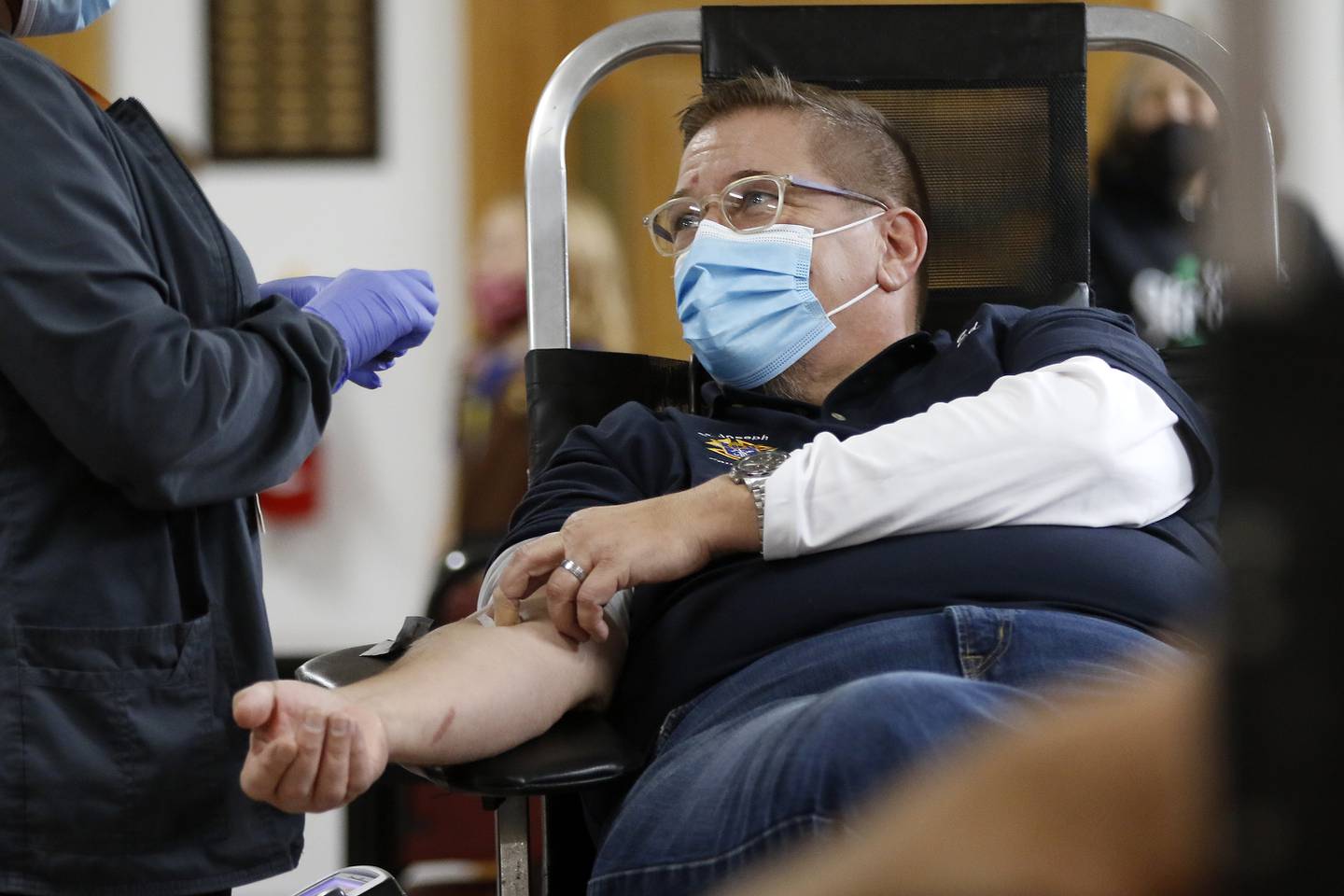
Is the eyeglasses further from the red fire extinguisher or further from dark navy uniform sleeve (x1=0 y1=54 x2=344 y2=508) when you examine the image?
the red fire extinguisher

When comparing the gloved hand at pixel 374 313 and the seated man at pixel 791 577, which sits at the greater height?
the gloved hand at pixel 374 313

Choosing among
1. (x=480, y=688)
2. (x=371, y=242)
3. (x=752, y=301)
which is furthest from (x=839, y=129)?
(x=371, y=242)

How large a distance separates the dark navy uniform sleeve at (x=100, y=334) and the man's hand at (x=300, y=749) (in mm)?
233

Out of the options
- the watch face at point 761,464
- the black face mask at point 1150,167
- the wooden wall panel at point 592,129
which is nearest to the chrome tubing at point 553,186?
the watch face at point 761,464

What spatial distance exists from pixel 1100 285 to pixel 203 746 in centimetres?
199

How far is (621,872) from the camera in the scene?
3.43ft

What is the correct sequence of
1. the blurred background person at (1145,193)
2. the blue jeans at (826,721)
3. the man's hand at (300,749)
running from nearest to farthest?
1. the blue jeans at (826,721)
2. the man's hand at (300,749)
3. the blurred background person at (1145,193)

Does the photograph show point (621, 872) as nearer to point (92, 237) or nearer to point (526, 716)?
point (526, 716)

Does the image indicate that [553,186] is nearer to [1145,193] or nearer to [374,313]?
[374,313]

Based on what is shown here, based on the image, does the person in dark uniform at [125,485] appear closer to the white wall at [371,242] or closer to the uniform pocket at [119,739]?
the uniform pocket at [119,739]

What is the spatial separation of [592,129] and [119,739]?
3389mm

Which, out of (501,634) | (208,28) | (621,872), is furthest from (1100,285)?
(208,28)

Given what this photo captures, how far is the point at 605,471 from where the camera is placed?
5.14 ft

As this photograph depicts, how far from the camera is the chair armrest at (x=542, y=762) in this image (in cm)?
116
